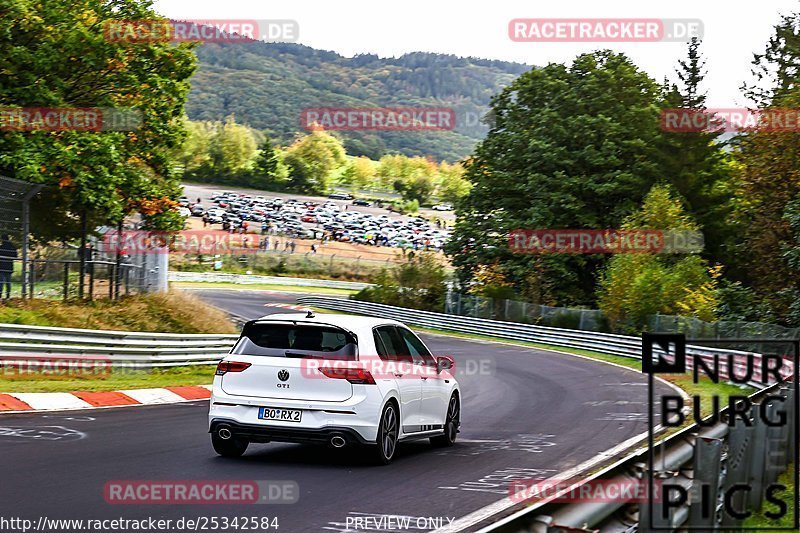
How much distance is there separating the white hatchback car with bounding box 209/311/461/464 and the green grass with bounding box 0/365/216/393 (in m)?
7.34

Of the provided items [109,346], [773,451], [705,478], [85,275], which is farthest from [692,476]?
[85,275]

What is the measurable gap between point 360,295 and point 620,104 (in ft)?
63.5

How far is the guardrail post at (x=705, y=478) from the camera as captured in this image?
6.52m

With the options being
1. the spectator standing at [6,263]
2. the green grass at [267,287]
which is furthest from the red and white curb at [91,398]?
the green grass at [267,287]

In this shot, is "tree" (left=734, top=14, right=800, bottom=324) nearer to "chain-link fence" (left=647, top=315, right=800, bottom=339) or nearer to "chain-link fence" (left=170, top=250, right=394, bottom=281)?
"chain-link fence" (left=647, top=315, right=800, bottom=339)

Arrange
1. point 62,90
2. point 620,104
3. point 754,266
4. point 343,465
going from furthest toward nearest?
point 620,104 < point 754,266 < point 62,90 < point 343,465

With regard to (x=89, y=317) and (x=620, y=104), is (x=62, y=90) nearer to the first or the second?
(x=89, y=317)

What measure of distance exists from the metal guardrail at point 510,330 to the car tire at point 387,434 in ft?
66.2

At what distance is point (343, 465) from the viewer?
39.4 feet

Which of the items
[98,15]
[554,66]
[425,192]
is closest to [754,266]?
[554,66]

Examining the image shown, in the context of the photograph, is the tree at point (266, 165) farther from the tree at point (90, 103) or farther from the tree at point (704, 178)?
the tree at point (90, 103)

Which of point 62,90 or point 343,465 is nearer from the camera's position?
point 343,465

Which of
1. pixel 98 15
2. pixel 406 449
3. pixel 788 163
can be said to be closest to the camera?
pixel 406 449

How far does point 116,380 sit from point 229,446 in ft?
32.7
